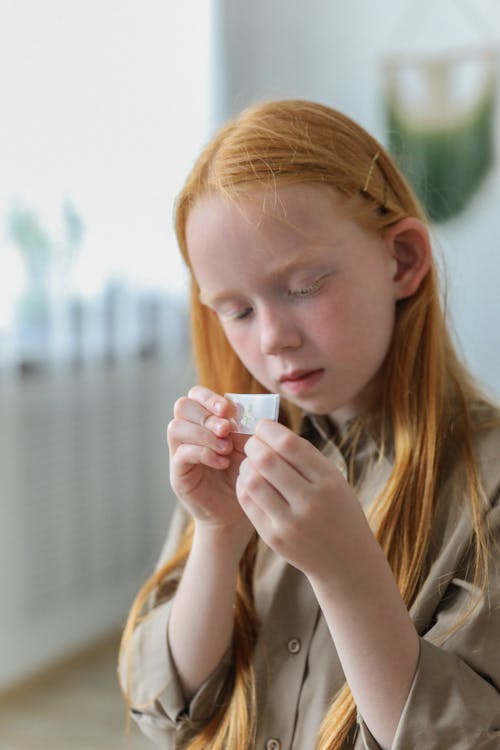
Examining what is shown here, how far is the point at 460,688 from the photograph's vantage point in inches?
34.8

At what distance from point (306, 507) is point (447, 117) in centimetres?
277

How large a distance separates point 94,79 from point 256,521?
7.03 feet

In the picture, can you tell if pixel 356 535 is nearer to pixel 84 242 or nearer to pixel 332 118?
pixel 332 118

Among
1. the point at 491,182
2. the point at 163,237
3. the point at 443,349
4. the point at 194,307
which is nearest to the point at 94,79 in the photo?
the point at 163,237

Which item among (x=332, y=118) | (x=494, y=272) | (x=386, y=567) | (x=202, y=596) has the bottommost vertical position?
(x=494, y=272)

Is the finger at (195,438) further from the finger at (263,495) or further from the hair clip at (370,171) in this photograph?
the hair clip at (370,171)

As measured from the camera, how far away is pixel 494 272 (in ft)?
11.0

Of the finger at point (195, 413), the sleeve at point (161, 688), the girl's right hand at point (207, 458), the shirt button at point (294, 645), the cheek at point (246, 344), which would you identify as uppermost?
the cheek at point (246, 344)

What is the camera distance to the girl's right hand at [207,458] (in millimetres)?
998

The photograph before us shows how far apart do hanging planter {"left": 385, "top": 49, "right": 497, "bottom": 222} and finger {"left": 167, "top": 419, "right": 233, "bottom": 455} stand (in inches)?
96.6

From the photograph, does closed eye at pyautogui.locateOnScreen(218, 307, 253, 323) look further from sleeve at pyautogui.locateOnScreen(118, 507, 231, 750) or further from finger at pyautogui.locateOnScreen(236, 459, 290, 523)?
sleeve at pyautogui.locateOnScreen(118, 507, 231, 750)

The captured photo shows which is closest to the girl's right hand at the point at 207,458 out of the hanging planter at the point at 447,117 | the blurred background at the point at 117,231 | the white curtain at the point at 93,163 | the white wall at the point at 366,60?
the blurred background at the point at 117,231

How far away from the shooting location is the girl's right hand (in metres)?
1.00

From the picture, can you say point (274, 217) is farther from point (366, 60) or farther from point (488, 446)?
point (366, 60)
